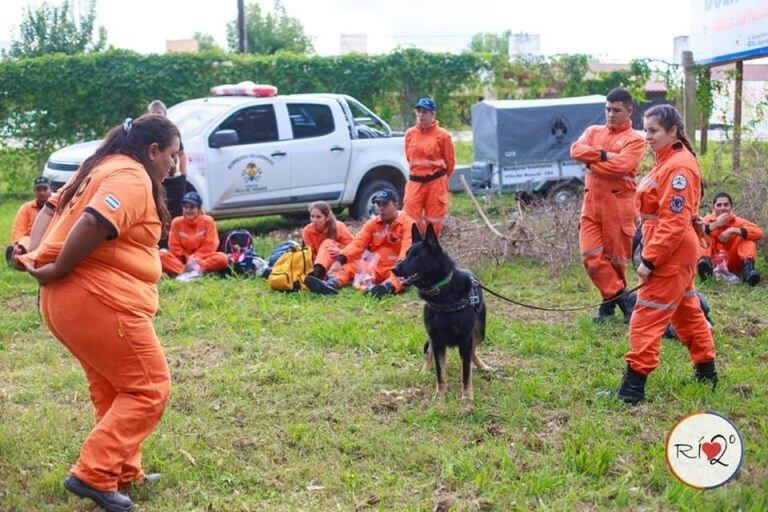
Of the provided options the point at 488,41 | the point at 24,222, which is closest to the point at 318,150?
the point at 24,222

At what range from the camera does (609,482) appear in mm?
4598

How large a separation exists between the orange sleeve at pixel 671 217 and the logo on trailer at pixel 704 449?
1.69m

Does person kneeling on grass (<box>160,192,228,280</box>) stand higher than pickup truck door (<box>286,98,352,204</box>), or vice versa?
pickup truck door (<box>286,98,352,204</box>)

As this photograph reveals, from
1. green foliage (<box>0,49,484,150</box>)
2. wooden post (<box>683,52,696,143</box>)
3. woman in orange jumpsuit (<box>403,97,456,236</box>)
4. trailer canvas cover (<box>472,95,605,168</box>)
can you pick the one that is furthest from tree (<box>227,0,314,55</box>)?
woman in orange jumpsuit (<box>403,97,456,236</box>)

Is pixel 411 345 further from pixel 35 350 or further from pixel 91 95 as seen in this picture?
pixel 91 95

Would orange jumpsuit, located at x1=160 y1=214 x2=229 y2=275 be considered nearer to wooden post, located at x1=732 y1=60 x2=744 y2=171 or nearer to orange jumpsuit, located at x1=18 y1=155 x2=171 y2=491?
orange jumpsuit, located at x1=18 y1=155 x2=171 y2=491

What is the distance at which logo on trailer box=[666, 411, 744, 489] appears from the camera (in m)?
3.71

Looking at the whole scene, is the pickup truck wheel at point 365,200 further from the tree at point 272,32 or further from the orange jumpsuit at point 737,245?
the tree at point 272,32

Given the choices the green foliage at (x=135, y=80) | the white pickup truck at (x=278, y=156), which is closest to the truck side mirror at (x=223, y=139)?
the white pickup truck at (x=278, y=156)

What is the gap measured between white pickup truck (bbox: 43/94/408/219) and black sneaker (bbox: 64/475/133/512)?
7822 millimetres

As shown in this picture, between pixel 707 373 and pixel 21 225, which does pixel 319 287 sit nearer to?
pixel 21 225

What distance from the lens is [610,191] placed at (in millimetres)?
7238

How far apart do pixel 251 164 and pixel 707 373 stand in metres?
7.60

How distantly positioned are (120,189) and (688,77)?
40.6 ft
